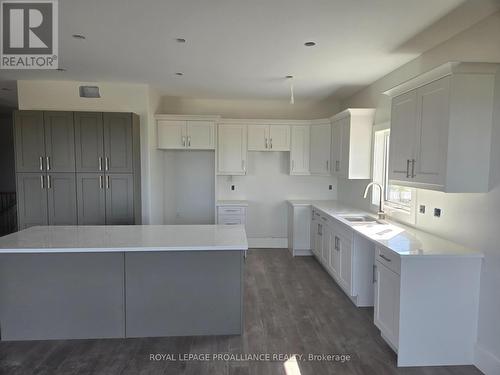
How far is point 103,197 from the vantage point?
4246mm

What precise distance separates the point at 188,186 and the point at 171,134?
41.3 inches

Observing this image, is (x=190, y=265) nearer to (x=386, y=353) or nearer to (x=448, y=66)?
(x=386, y=353)

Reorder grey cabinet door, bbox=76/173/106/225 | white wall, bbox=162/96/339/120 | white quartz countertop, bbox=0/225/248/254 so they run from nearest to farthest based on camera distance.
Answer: white quartz countertop, bbox=0/225/248/254, grey cabinet door, bbox=76/173/106/225, white wall, bbox=162/96/339/120

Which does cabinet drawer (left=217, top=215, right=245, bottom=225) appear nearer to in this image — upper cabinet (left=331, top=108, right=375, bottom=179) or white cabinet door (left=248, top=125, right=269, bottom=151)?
white cabinet door (left=248, top=125, right=269, bottom=151)

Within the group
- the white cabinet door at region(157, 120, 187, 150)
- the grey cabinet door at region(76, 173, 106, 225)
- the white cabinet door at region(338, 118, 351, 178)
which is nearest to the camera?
the grey cabinet door at region(76, 173, 106, 225)

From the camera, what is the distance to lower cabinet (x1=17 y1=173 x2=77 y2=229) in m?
4.16

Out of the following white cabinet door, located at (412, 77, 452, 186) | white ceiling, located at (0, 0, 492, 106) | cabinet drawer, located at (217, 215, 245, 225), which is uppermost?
white ceiling, located at (0, 0, 492, 106)

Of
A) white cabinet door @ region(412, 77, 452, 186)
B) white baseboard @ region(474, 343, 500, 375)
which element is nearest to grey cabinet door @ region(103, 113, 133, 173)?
white cabinet door @ region(412, 77, 452, 186)

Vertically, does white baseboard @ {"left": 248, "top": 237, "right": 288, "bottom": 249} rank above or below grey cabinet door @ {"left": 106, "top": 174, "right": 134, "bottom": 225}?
below

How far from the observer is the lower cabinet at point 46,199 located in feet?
13.7

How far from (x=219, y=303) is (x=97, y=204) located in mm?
2471

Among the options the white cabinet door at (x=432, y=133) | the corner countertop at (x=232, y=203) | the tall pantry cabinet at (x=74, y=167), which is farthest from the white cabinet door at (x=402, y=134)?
the tall pantry cabinet at (x=74, y=167)

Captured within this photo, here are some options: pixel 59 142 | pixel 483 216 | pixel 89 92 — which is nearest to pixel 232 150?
pixel 89 92

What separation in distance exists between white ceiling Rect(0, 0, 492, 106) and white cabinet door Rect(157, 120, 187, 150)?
800mm
